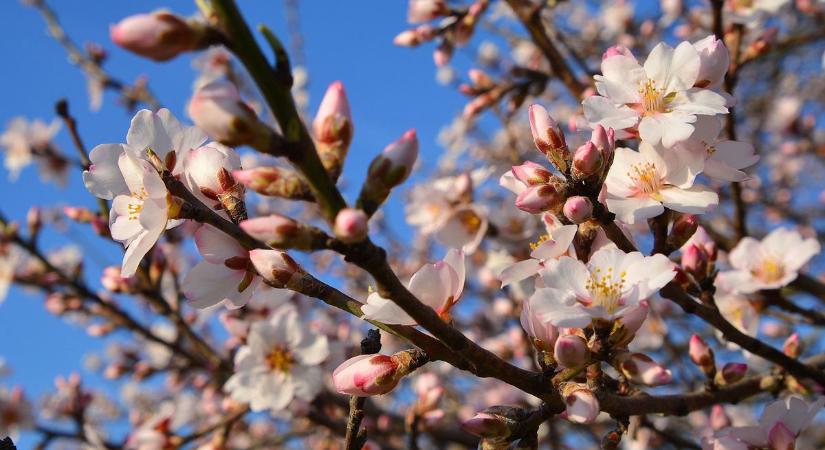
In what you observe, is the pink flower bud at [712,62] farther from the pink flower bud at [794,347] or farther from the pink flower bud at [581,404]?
the pink flower bud at [794,347]

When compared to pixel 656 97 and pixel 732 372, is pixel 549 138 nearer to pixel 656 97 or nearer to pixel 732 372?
pixel 656 97

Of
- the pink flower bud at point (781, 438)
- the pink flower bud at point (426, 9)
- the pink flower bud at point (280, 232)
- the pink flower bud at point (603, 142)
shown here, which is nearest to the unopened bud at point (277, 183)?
the pink flower bud at point (280, 232)

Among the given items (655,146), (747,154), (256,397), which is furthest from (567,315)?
(256,397)

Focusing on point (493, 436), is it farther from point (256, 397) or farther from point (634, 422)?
point (256, 397)

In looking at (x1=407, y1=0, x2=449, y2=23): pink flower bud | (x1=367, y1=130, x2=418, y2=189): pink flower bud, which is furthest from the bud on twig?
(x1=407, y1=0, x2=449, y2=23): pink flower bud

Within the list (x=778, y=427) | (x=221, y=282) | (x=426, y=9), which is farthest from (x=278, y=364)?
(x=778, y=427)
